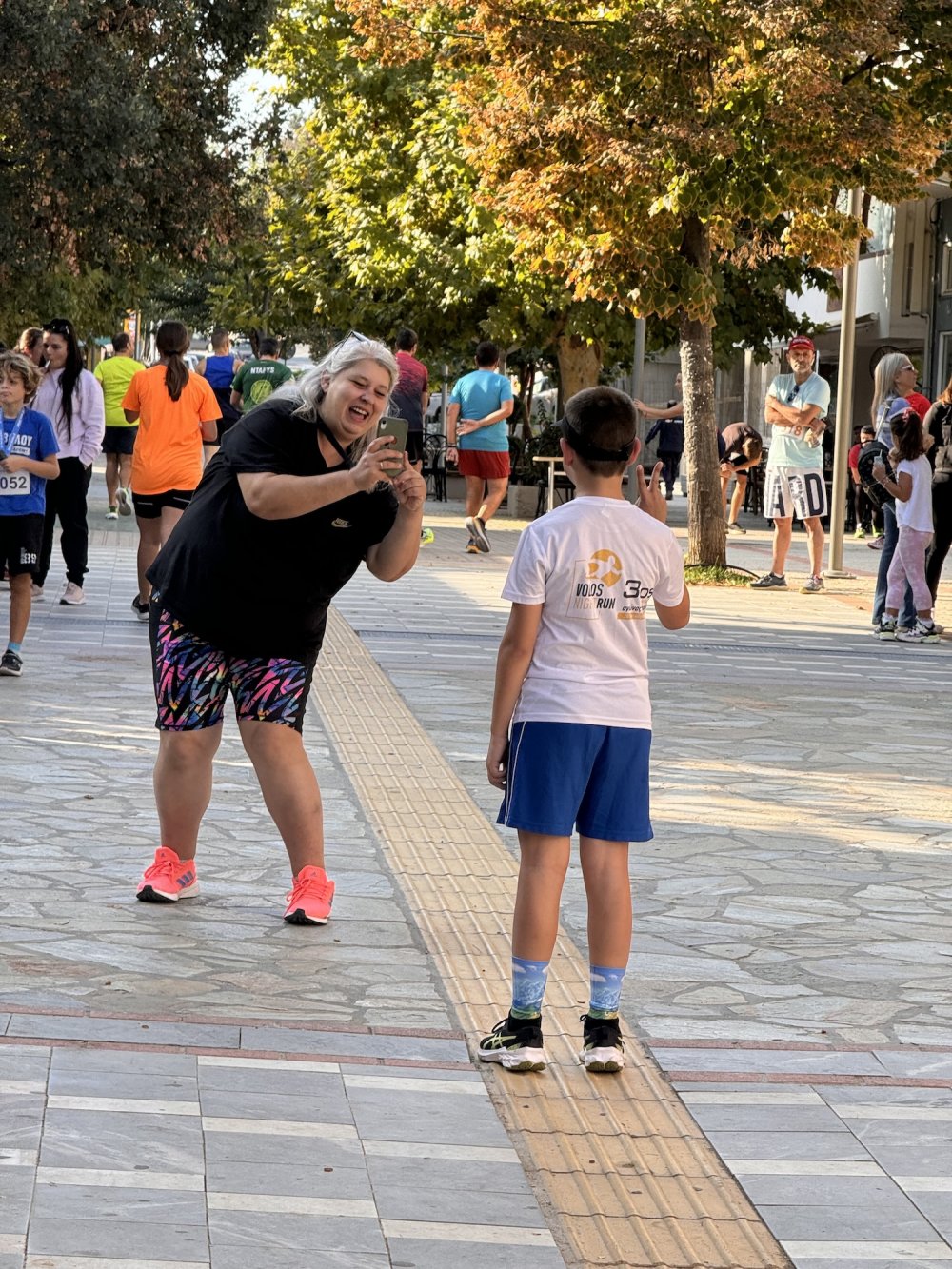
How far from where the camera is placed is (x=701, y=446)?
1973cm

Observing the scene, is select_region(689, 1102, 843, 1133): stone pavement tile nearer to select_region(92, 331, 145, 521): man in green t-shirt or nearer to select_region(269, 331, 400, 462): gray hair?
select_region(269, 331, 400, 462): gray hair

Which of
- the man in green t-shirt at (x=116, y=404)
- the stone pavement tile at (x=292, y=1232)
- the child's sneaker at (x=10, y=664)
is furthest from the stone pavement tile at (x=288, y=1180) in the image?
the man in green t-shirt at (x=116, y=404)

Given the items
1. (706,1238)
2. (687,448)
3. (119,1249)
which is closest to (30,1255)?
(119,1249)

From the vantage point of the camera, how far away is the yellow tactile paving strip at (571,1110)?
3889mm

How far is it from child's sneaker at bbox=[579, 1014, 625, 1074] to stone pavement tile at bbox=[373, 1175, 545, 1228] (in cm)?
82

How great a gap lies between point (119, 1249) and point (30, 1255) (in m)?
0.15

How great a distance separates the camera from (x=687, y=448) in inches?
787

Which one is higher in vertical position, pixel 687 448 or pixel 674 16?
pixel 674 16

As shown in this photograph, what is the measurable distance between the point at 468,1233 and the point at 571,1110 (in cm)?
82

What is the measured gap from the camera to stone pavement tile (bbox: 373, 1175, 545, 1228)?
390 cm

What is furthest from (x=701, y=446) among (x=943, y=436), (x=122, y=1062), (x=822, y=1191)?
(x=822, y=1191)

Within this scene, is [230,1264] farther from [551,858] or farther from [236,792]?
[236,792]

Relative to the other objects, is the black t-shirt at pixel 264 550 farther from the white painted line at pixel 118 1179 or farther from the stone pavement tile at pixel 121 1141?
the white painted line at pixel 118 1179

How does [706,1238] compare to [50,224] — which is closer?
[706,1238]
